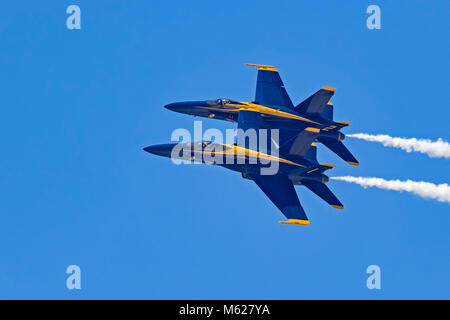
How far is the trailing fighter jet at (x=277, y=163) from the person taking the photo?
241ft

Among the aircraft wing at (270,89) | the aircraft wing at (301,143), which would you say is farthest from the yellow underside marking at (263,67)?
the aircraft wing at (301,143)

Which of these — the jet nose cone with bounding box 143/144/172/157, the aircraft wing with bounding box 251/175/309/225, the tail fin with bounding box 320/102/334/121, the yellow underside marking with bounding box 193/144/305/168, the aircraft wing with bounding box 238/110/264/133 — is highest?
the tail fin with bounding box 320/102/334/121

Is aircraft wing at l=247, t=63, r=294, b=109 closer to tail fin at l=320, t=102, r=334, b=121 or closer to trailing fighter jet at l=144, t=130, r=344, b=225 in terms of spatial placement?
tail fin at l=320, t=102, r=334, b=121

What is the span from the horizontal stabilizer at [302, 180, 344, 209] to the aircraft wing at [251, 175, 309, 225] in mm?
1471

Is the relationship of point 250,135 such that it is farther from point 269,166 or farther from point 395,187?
point 395,187

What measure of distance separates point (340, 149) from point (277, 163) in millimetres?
7811

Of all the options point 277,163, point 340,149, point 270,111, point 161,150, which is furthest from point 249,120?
point 161,150

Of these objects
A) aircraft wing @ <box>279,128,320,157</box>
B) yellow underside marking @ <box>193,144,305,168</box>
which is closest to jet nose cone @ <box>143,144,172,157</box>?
yellow underside marking @ <box>193,144,305,168</box>

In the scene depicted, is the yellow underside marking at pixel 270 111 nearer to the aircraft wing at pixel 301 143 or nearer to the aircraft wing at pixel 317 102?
the aircraft wing at pixel 317 102

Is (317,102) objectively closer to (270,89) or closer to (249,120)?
(270,89)

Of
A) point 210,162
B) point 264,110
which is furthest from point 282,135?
point 210,162

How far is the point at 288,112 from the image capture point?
79938mm

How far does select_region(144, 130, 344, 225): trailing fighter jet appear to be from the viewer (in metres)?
73.4

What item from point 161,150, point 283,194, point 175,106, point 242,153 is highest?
point 175,106
